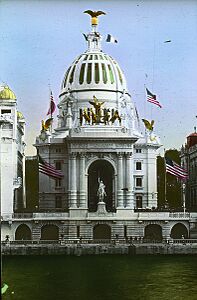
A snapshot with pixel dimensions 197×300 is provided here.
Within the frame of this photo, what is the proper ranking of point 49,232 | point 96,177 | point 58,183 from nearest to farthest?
1. point 49,232
2. point 58,183
3. point 96,177

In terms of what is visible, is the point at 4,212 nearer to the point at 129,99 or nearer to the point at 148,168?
the point at 148,168

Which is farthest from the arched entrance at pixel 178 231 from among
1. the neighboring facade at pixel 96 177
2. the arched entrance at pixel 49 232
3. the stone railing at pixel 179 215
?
the arched entrance at pixel 49 232

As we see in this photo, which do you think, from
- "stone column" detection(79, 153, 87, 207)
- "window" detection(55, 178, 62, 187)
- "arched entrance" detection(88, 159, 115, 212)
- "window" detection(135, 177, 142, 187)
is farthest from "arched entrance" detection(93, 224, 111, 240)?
"window" detection(135, 177, 142, 187)

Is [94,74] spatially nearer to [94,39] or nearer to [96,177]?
[94,39]

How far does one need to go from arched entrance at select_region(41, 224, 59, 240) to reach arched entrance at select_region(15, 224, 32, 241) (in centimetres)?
150

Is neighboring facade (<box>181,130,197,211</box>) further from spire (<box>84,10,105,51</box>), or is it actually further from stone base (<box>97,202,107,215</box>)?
spire (<box>84,10,105,51</box>)

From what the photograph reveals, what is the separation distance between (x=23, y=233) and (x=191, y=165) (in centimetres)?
2657

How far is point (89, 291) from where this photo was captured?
116ft

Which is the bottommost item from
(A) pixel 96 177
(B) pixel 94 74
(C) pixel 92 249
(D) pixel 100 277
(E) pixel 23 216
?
(D) pixel 100 277

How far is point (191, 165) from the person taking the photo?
281 ft

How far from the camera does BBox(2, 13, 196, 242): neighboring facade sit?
67.0 metres

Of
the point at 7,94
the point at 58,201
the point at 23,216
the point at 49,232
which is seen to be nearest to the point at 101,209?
the point at 49,232

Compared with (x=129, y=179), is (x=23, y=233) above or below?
below

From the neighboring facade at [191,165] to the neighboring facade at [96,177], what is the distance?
554cm
